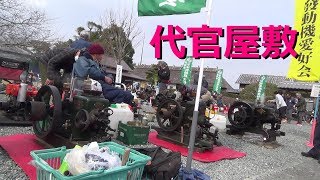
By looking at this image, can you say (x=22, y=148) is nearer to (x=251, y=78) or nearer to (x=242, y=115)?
(x=242, y=115)

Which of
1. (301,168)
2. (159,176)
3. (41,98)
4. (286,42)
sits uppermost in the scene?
(286,42)

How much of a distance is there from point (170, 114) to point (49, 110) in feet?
9.53

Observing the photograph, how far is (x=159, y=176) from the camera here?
10.4 ft

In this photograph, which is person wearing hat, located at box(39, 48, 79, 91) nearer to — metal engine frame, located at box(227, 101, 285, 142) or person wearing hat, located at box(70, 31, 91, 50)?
person wearing hat, located at box(70, 31, 91, 50)

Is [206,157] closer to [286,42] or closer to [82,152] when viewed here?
[286,42]

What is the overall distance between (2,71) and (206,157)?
477 centimetres

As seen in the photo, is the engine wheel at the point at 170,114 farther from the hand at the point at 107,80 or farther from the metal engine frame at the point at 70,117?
the metal engine frame at the point at 70,117

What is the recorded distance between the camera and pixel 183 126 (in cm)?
658

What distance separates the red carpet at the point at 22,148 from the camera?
3.59 meters

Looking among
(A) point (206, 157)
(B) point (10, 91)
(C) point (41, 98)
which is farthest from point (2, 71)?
(A) point (206, 157)

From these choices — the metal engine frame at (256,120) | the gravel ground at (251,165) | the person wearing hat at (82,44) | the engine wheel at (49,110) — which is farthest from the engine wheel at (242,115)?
the engine wheel at (49,110)

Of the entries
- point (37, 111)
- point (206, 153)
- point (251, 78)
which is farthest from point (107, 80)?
point (251, 78)

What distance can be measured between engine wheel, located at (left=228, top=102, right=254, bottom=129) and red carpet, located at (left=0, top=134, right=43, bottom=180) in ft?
18.8

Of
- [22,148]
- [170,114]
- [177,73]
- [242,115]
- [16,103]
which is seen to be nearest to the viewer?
[22,148]
